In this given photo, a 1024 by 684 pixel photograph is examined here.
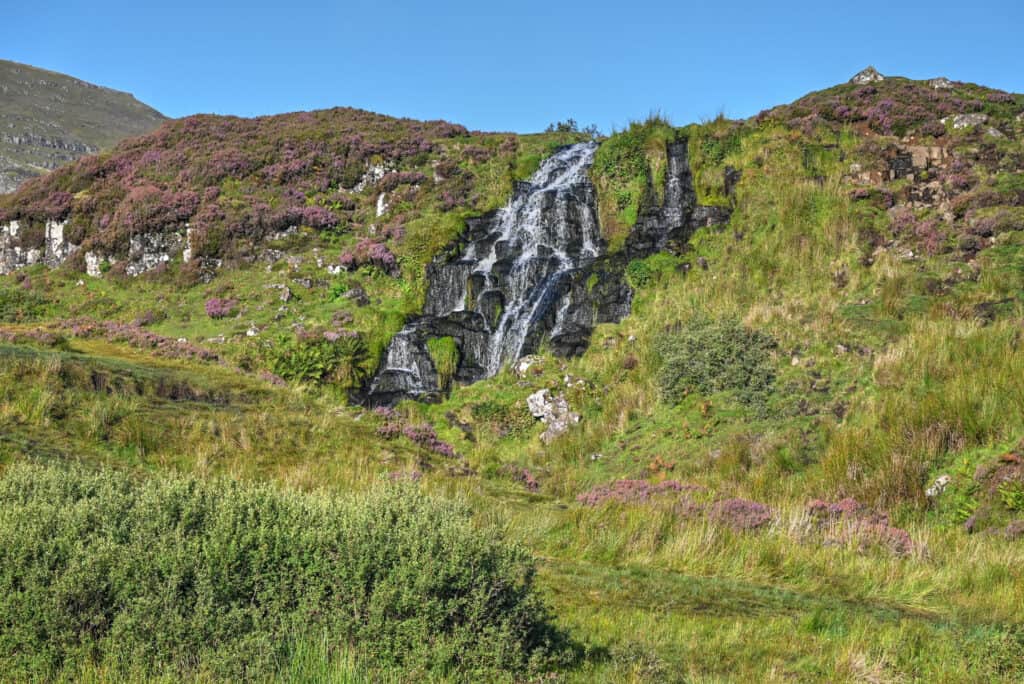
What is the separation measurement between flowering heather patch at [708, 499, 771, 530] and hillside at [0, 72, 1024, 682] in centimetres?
8

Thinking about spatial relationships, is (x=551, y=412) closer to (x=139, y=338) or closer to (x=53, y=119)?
(x=139, y=338)

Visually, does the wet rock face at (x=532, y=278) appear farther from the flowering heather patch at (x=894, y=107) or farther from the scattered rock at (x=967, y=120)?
the scattered rock at (x=967, y=120)

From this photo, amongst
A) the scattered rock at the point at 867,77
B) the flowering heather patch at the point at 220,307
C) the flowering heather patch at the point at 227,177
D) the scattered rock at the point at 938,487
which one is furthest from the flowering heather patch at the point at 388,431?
the scattered rock at the point at 867,77

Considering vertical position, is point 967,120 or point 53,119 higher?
point 53,119

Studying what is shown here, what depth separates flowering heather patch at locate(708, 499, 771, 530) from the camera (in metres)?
10.9

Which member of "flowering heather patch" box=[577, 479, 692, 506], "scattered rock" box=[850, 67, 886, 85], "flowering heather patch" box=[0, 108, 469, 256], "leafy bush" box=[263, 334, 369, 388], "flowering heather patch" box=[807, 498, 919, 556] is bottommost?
"flowering heather patch" box=[577, 479, 692, 506]

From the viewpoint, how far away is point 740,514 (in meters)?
11.3

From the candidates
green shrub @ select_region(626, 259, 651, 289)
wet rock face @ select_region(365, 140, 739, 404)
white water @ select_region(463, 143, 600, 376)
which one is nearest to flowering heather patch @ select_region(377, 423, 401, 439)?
wet rock face @ select_region(365, 140, 739, 404)

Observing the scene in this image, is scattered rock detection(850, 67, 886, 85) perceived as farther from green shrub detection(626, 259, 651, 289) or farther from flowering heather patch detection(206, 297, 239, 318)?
flowering heather patch detection(206, 297, 239, 318)

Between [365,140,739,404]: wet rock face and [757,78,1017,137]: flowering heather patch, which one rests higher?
[757,78,1017,137]: flowering heather patch

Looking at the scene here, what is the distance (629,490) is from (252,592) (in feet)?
31.8

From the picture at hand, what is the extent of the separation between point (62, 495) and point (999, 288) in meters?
19.2

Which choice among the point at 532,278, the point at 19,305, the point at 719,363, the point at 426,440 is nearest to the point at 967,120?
the point at 719,363

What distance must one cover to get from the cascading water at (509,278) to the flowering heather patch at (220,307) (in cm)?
725
